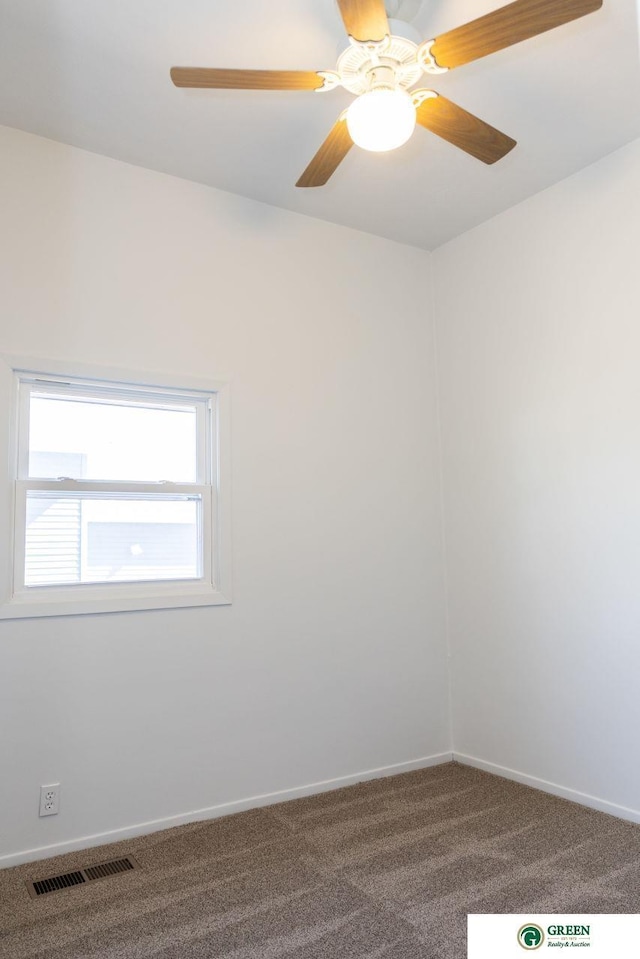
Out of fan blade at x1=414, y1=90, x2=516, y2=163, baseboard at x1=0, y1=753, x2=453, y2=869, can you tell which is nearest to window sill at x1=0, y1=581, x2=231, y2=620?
baseboard at x1=0, y1=753, x2=453, y2=869

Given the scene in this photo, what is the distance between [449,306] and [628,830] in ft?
8.76

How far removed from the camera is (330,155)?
238cm

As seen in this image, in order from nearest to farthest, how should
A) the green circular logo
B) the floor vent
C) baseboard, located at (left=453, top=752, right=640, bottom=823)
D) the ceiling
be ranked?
the green circular logo
the ceiling
the floor vent
baseboard, located at (left=453, top=752, right=640, bottom=823)

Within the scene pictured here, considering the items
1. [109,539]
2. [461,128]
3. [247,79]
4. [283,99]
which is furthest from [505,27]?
[109,539]

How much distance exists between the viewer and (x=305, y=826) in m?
2.83

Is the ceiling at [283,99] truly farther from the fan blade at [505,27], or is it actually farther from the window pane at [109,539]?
the window pane at [109,539]

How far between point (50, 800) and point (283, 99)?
2812mm

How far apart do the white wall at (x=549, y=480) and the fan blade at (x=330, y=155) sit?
1.33m

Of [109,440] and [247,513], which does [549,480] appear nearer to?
[247,513]

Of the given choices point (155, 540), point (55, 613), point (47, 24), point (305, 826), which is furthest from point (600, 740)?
point (47, 24)

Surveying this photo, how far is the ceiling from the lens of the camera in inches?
88.0

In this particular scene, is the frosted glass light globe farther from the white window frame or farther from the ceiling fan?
the white window frame

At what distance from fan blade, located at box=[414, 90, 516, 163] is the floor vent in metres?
2.78

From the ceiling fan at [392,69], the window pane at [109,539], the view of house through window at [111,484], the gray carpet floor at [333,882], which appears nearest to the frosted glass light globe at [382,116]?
the ceiling fan at [392,69]
